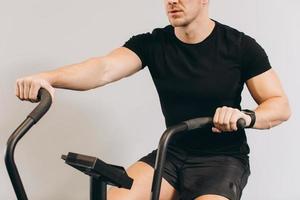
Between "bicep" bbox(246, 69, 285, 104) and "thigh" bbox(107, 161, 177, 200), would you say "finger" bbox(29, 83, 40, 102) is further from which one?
"bicep" bbox(246, 69, 285, 104)

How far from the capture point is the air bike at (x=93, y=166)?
99 centimetres

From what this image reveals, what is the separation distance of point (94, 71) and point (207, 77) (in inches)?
16.0

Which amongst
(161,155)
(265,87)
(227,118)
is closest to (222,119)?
(227,118)

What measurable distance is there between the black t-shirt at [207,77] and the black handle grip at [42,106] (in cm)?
57

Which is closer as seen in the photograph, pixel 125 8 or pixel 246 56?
pixel 246 56

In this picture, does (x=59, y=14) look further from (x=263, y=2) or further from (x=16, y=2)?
(x=263, y=2)

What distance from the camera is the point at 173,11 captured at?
1609mm

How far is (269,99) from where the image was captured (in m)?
1.56

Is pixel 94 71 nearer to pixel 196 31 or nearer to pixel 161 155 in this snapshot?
pixel 196 31

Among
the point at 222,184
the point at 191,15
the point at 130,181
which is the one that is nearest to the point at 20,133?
the point at 130,181

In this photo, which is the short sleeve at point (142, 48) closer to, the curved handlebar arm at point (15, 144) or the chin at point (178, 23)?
the chin at point (178, 23)

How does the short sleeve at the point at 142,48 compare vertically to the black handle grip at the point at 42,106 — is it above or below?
above

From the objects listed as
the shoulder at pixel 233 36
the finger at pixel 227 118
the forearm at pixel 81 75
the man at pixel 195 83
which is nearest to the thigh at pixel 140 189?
the man at pixel 195 83

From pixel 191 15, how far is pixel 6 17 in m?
0.86
